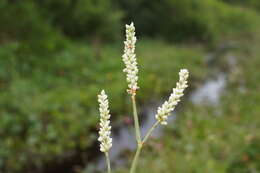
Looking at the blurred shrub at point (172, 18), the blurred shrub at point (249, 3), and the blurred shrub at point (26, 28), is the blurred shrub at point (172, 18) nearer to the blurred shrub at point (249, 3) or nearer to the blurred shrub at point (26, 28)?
the blurred shrub at point (26, 28)

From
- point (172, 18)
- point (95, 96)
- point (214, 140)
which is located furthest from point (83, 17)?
point (214, 140)

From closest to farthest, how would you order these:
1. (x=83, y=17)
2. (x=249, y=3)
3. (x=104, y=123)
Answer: (x=104, y=123) → (x=83, y=17) → (x=249, y=3)

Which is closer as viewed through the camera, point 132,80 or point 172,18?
point 132,80

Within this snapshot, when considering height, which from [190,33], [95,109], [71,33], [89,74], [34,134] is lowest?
[34,134]

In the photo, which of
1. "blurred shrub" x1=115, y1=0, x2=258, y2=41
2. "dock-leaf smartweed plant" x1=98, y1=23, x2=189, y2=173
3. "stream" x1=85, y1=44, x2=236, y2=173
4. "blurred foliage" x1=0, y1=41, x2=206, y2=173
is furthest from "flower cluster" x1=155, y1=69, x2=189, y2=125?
"blurred shrub" x1=115, y1=0, x2=258, y2=41

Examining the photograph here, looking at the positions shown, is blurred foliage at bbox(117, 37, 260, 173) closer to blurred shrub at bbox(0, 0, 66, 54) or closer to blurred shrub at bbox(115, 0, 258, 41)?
blurred shrub at bbox(0, 0, 66, 54)

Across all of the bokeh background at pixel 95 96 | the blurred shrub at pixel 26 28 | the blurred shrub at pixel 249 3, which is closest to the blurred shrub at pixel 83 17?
the bokeh background at pixel 95 96

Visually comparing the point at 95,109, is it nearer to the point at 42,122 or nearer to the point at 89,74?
the point at 42,122

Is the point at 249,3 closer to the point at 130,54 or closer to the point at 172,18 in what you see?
the point at 172,18

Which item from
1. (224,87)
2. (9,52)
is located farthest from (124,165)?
(224,87)
